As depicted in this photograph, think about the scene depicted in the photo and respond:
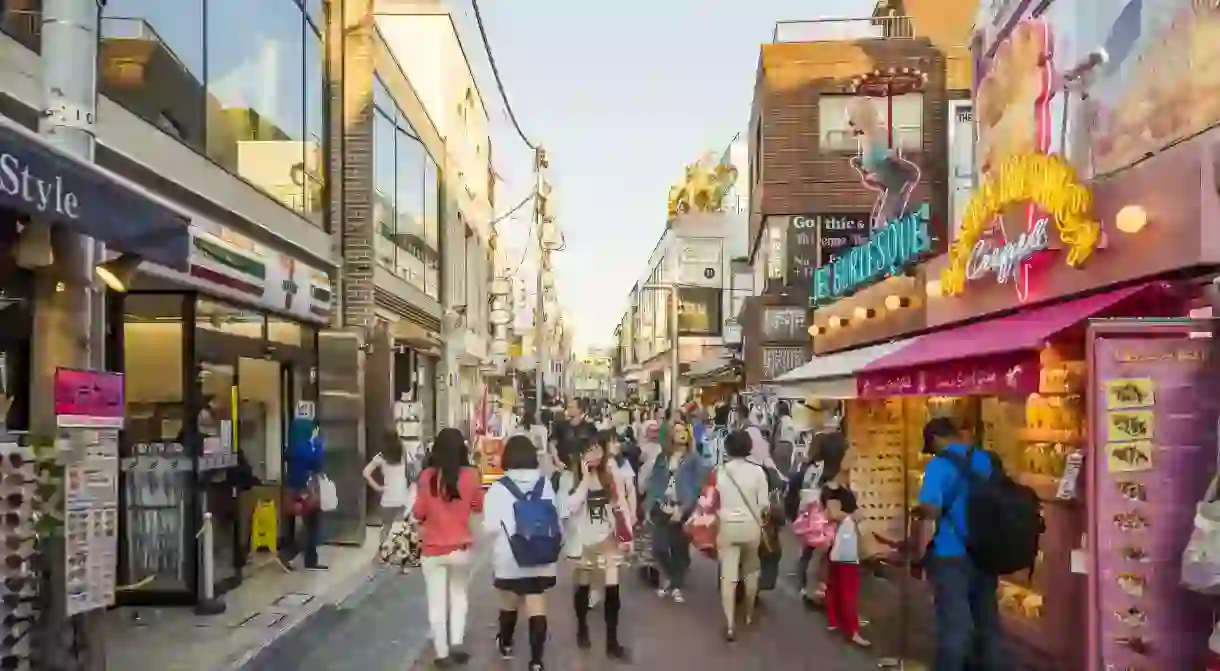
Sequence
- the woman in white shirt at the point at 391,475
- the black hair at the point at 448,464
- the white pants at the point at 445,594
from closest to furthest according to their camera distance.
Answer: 1. the black hair at the point at 448,464
2. the white pants at the point at 445,594
3. the woman in white shirt at the point at 391,475

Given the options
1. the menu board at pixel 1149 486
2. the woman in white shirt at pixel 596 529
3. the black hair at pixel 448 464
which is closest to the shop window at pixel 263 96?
the black hair at pixel 448 464

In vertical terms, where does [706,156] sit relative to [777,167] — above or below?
above

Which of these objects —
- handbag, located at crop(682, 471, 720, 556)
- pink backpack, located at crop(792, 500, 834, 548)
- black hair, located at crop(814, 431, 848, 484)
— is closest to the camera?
handbag, located at crop(682, 471, 720, 556)

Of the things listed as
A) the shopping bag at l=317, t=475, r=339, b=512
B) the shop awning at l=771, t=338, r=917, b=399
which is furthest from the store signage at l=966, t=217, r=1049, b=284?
the shopping bag at l=317, t=475, r=339, b=512

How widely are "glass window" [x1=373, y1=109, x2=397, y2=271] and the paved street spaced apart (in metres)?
8.18

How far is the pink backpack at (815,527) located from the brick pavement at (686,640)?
771 millimetres

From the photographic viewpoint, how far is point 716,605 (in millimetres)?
11836

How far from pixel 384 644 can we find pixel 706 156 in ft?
181

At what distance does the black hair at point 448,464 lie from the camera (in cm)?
868

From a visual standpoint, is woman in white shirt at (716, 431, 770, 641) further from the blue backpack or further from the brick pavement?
the blue backpack

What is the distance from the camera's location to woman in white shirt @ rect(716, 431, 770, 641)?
9.56 meters

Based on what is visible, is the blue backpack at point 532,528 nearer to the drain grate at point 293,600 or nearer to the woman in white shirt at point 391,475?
the drain grate at point 293,600

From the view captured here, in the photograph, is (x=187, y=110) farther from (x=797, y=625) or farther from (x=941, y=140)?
(x=941, y=140)

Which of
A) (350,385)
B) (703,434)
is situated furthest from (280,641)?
(703,434)
